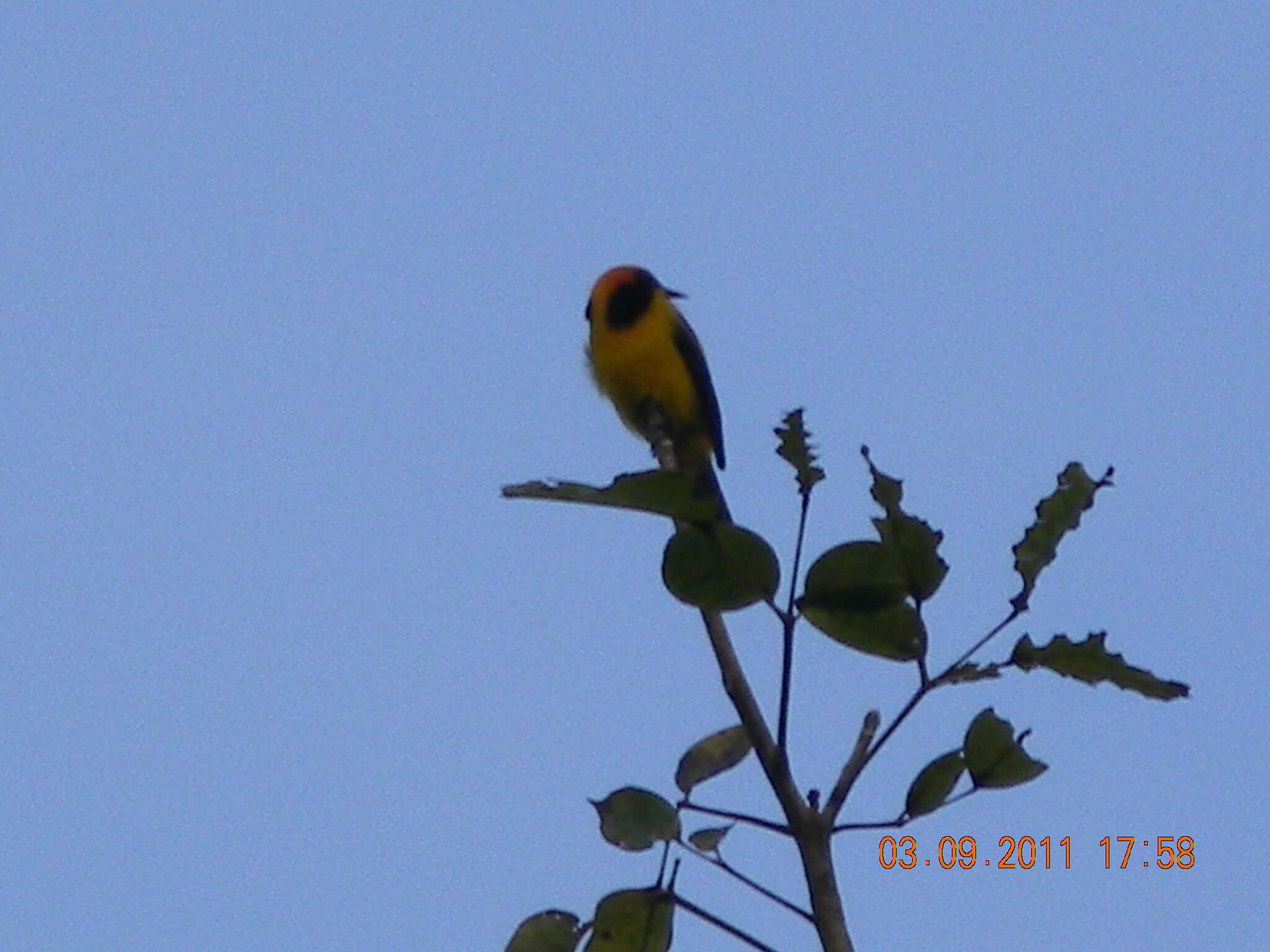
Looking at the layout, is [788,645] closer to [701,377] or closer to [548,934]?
[548,934]

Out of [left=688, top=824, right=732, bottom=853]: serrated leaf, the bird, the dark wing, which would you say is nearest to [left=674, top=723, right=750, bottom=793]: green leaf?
[left=688, top=824, right=732, bottom=853]: serrated leaf

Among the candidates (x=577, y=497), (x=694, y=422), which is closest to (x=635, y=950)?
(x=577, y=497)

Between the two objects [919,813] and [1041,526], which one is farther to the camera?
[1041,526]

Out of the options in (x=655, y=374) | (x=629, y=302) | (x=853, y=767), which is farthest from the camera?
(x=629, y=302)

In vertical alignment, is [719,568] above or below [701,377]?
below

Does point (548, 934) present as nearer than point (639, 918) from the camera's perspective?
No

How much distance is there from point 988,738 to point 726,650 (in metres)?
0.28

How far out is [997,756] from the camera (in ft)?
5.74

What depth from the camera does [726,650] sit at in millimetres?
1710

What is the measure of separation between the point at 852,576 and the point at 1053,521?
0.24 m

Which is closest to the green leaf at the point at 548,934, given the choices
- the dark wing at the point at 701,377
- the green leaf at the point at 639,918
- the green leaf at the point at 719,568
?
the green leaf at the point at 639,918

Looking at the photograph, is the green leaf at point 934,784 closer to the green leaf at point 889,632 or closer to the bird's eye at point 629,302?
the green leaf at point 889,632

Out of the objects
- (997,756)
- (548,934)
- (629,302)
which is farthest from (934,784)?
(629,302)

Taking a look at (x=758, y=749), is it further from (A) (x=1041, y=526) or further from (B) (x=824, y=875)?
→ (A) (x=1041, y=526)
